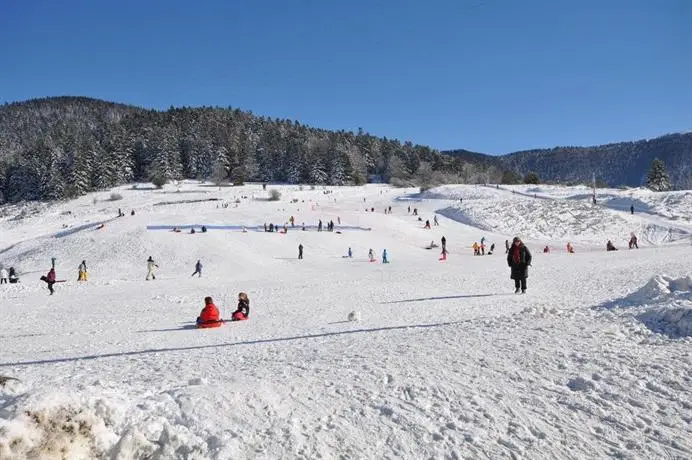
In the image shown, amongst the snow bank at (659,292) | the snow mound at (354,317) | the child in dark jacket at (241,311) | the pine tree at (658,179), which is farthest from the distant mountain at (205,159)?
the snow bank at (659,292)

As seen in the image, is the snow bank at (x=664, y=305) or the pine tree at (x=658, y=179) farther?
the pine tree at (x=658, y=179)

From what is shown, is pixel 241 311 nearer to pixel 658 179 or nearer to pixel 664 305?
pixel 664 305

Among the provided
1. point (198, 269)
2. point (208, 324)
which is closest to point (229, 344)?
point (208, 324)

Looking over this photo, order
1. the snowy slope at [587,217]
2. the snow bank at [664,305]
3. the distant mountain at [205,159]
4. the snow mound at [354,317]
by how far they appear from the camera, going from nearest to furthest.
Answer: the snow bank at [664,305] < the snow mound at [354,317] < the snowy slope at [587,217] < the distant mountain at [205,159]

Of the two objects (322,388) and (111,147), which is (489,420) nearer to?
(322,388)

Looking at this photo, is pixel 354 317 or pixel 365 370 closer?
pixel 365 370

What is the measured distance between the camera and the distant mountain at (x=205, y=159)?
89938 millimetres

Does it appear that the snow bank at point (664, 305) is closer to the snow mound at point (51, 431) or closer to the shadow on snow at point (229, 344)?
the shadow on snow at point (229, 344)

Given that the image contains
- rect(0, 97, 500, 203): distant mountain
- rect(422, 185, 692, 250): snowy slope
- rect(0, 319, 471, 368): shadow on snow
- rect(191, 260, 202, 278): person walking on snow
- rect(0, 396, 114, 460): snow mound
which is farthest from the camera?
rect(0, 97, 500, 203): distant mountain

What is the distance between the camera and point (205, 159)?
4373 inches

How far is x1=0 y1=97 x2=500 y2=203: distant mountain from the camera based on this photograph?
89938mm

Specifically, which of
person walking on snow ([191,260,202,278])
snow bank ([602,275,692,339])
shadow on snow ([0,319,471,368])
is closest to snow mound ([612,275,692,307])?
snow bank ([602,275,692,339])

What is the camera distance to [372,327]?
10.3 m

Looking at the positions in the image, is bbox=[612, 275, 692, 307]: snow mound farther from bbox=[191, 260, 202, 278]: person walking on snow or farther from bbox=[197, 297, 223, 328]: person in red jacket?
bbox=[191, 260, 202, 278]: person walking on snow
